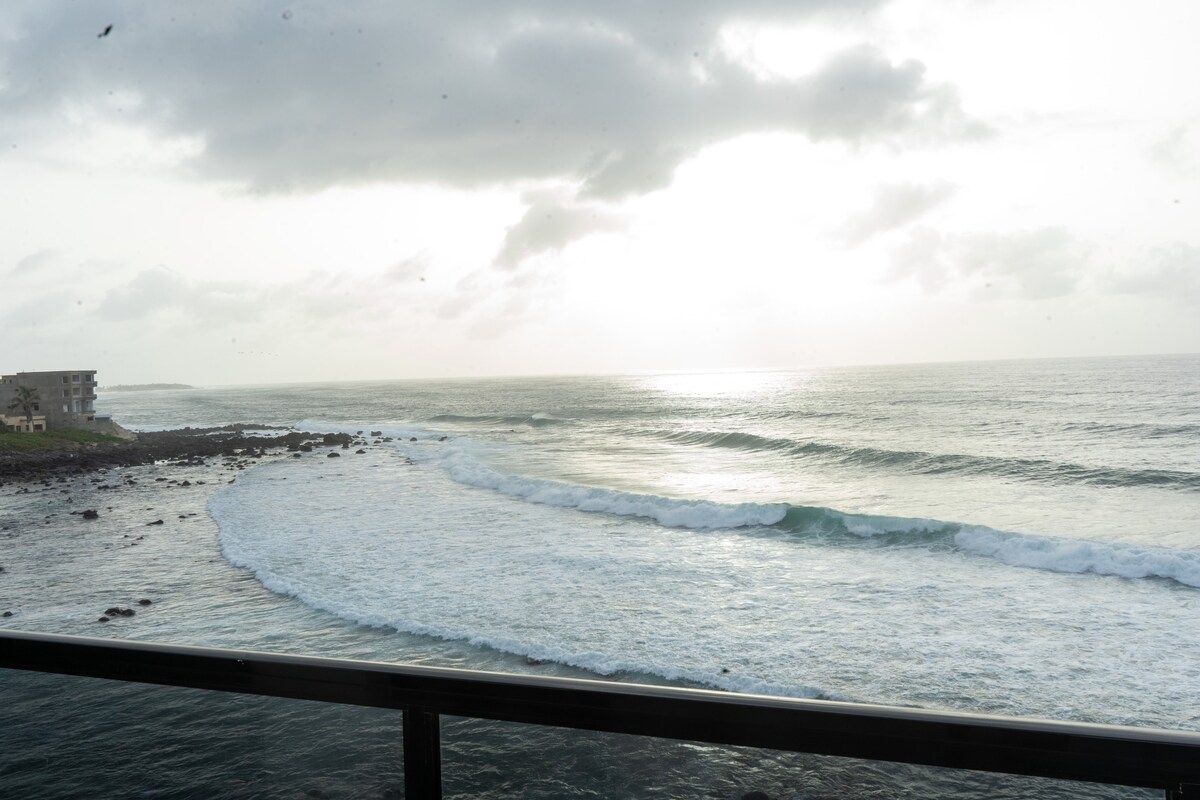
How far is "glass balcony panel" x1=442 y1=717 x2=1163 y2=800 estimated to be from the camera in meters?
1.03

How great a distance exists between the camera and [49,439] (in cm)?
3806

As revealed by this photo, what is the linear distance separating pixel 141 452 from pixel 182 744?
4049cm

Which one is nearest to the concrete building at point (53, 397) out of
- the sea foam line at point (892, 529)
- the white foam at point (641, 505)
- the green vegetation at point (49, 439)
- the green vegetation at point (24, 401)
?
the green vegetation at point (24, 401)

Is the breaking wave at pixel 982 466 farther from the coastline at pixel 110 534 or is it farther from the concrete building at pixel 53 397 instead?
the concrete building at pixel 53 397

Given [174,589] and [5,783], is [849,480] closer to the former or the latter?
[174,589]

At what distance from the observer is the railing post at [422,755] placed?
1.24 meters

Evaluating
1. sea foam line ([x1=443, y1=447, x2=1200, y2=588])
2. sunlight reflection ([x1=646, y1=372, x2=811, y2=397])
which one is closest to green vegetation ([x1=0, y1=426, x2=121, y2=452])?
sea foam line ([x1=443, y1=447, x2=1200, y2=588])

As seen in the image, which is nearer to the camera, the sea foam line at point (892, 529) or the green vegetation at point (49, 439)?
the sea foam line at point (892, 529)

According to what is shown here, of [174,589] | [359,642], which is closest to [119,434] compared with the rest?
[174,589]

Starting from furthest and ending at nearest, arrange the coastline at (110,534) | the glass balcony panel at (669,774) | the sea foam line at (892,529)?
1. the sea foam line at (892,529)
2. the coastline at (110,534)
3. the glass balcony panel at (669,774)

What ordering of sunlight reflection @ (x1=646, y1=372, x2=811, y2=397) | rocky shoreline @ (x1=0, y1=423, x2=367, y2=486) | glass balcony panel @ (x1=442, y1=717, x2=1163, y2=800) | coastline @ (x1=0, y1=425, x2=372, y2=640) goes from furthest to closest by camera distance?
sunlight reflection @ (x1=646, y1=372, x2=811, y2=397) < rocky shoreline @ (x1=0, y1=423, x2=367, y2=486) < coastline @ (x1=0, y1=425, x2=372, y2=640) < glass balcony panel @ (x1=442, y1=717, x2=1163, y2=800)

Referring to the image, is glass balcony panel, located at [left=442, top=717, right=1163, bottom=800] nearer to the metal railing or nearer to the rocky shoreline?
the metal railing

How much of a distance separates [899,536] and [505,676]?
561 inches

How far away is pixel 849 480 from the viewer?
2183cm
